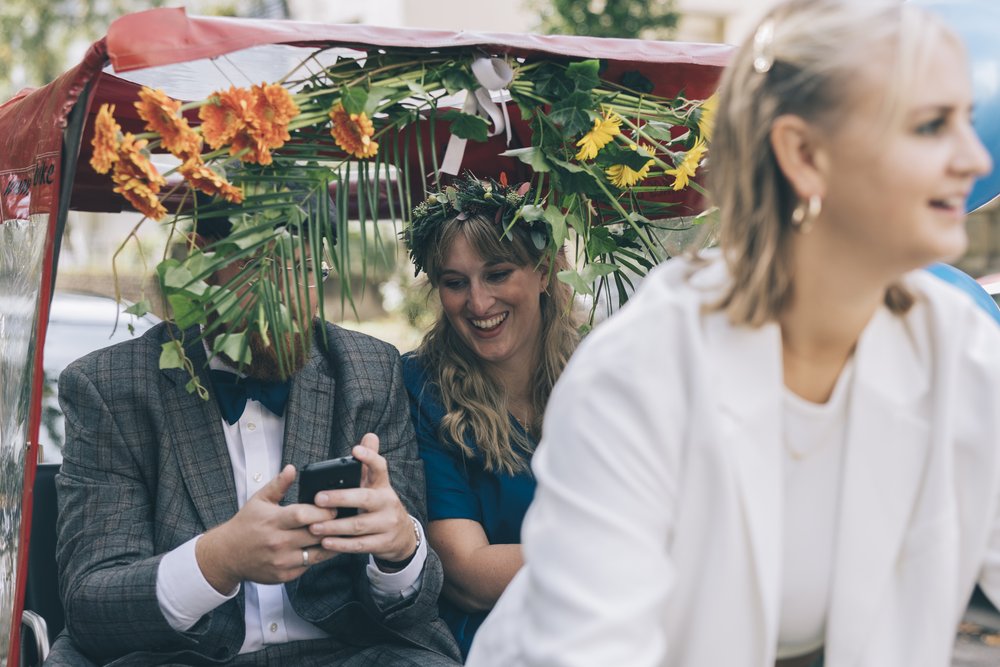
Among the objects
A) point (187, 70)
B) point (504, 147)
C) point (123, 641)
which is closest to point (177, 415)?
point (123, 641)

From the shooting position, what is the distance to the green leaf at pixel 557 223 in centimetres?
279

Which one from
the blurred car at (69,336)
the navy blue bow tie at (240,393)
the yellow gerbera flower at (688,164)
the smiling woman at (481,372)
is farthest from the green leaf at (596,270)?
the blurred car at (69,336)

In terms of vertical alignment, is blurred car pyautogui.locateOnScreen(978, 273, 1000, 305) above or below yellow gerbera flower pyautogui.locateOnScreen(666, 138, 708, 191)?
below

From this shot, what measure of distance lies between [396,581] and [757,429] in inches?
53.2

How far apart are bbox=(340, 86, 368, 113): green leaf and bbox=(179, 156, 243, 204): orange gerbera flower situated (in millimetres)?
296

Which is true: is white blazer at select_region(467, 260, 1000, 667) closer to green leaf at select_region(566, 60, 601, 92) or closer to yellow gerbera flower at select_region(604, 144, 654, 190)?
green leaf at select_region(566, 60, 601, 92)

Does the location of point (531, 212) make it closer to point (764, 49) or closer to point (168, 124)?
point (168, 124)

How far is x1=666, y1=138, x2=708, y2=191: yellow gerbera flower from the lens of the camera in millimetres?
2795

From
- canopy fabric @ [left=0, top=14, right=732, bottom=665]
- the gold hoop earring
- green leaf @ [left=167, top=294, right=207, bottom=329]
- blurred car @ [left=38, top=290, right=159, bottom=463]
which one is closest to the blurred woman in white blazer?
the gold hoop earring

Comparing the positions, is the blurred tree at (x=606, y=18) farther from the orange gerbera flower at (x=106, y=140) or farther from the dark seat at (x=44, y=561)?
the orange gerbera flower at (x=106, y=140)

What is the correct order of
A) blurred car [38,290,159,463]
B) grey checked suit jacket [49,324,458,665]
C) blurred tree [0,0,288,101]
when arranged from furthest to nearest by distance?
blurred tree [0,0,288,101] → blurred car [38,290,159,463] → grey checked suit jacket [49,324,458,665]

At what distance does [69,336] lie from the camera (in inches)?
175

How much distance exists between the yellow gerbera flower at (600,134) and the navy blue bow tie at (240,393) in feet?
3.11

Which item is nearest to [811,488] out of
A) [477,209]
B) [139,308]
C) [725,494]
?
[725,494]
